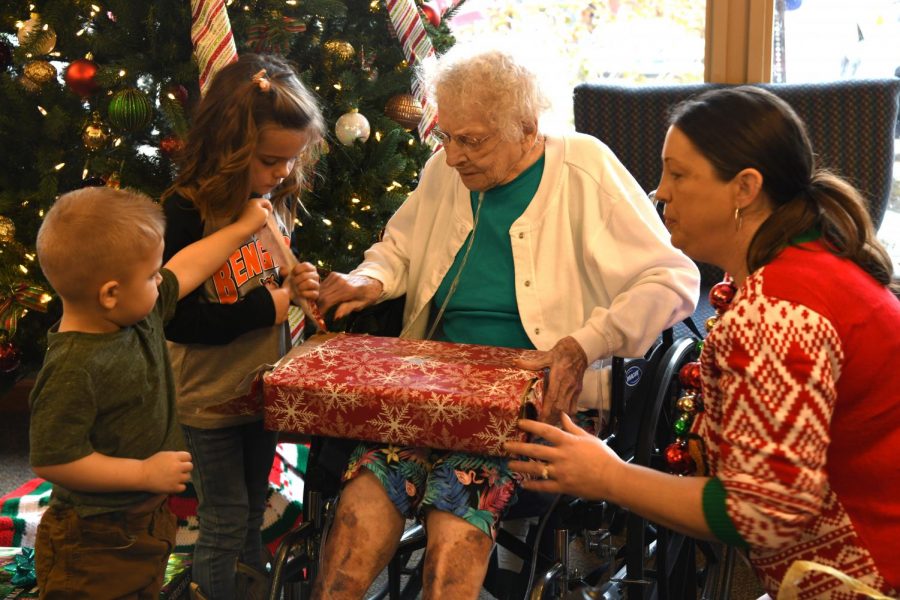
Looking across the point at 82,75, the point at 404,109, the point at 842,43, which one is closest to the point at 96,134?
the point at 82,75

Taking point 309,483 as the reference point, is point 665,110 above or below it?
above

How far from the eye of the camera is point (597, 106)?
2.85 metres

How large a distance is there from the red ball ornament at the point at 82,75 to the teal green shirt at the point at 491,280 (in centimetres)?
130

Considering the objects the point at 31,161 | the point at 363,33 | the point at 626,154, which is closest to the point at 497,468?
the point at 626,154

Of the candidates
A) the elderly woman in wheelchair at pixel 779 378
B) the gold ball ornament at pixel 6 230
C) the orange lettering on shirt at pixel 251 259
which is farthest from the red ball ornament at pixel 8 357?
the elderly woman in wheelchair at pixel 779 378

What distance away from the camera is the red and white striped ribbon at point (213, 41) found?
2.50 metres

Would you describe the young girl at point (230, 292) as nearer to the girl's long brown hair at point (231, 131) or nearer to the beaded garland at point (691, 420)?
the girl's long brown hair at point (231, 131)

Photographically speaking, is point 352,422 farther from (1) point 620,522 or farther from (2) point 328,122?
(2) point 328,122

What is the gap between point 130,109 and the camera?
2648 mm

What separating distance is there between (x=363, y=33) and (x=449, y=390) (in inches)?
67.7

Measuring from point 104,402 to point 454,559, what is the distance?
608 millimetres

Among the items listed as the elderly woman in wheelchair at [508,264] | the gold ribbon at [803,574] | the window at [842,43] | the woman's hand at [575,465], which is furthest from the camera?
the window at [842,43]

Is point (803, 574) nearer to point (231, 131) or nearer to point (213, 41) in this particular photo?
point (231, 131)

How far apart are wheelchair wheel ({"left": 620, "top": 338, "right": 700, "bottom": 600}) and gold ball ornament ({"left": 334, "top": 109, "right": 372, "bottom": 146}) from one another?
120 cm
